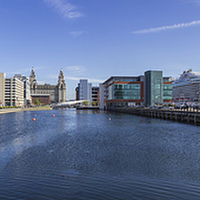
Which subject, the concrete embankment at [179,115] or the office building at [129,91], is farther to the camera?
the office building at [129,91]

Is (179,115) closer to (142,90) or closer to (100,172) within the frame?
(100,172)

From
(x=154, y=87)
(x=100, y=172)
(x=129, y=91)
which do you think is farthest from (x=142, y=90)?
(x=100, y=172)

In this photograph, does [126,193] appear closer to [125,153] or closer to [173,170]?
[173,170]

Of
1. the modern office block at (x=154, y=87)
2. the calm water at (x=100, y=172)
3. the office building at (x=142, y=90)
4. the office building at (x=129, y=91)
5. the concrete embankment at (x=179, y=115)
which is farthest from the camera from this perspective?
the office building at (x=129, y=91)

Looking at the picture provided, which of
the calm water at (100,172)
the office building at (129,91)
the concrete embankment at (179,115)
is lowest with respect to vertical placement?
the calm water at (100,172)

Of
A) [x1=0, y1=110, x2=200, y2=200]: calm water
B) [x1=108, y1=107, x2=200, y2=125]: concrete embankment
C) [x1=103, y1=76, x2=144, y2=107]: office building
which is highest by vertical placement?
[x1=103, y1=76, x2=144, y2=107]: office building

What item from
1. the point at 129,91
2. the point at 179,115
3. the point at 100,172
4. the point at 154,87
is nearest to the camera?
the point at 100,172

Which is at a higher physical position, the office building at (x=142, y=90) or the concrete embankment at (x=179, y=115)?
the office building at (x=142, y=90)

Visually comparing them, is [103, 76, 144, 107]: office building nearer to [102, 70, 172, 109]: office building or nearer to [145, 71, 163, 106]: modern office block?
[102, 70, 172, 109]: office building

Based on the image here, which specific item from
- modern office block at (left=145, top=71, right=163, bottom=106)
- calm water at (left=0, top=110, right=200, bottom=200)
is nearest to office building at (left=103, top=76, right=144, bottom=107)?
modern office block at (left=145, top=71, right=163, bottom=106)

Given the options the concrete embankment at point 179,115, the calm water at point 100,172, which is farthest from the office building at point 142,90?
the calm water at point 100,172

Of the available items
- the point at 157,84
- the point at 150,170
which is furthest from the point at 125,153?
the point at 157,84

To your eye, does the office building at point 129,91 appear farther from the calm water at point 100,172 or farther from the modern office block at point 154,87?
the calm water at point 100,172

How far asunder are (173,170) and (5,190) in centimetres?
1461
